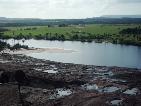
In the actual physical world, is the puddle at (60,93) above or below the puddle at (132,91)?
below

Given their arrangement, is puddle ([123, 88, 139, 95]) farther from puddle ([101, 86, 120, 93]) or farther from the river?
the river

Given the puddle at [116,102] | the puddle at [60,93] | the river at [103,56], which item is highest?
the river at [103,56]

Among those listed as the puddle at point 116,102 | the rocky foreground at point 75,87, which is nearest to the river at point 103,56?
the rocky foreground at point 75,87

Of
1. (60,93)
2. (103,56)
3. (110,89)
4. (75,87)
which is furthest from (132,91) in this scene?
(103,56)

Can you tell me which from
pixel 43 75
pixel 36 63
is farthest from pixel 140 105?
pixel 36 63

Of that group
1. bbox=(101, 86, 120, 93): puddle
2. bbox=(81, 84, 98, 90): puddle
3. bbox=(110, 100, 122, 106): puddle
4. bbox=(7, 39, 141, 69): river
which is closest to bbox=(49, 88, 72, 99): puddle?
bbox=(81, 84, 98, 90): puddle

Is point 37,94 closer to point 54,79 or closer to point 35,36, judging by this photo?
point 54,79

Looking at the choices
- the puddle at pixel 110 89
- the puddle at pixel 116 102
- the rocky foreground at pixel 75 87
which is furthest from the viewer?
the puddle at pixel 110 89

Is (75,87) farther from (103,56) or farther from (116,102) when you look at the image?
(103,56)

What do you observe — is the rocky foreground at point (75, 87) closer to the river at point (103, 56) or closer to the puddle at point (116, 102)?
the puddle at point (116, 102)
